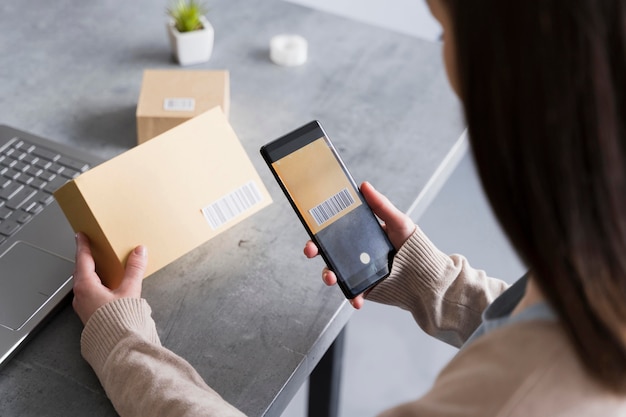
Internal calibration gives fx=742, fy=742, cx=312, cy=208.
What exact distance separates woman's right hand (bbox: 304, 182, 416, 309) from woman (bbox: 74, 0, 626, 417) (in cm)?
24

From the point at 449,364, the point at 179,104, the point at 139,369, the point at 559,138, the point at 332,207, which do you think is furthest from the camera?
the point at 179,104

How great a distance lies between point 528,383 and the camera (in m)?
0.49

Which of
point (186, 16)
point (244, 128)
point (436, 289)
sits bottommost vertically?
point (436, 289)

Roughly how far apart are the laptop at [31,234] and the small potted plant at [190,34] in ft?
0.88

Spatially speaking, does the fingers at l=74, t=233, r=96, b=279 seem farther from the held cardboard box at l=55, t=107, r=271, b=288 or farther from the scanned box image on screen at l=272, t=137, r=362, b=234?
the scanned box image on screen at l=272, t=137, r=362, b=234

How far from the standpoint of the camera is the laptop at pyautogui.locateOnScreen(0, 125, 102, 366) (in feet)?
2.43

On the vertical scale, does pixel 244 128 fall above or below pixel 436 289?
above

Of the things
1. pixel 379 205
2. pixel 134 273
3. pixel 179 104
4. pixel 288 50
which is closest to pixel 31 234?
pixel 134 273

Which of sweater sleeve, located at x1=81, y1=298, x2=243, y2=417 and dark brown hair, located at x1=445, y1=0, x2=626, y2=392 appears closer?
dark brown hair, located at x1=445, y1=0, x2=626, y2=392

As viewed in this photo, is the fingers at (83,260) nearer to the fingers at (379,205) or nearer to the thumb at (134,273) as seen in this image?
the thumb at (134,273)

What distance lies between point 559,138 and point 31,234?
61 cm

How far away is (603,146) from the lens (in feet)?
1.33

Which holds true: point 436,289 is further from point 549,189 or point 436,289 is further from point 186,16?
point 186,16

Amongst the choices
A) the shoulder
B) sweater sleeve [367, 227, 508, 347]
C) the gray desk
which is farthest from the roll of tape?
the shoulder
